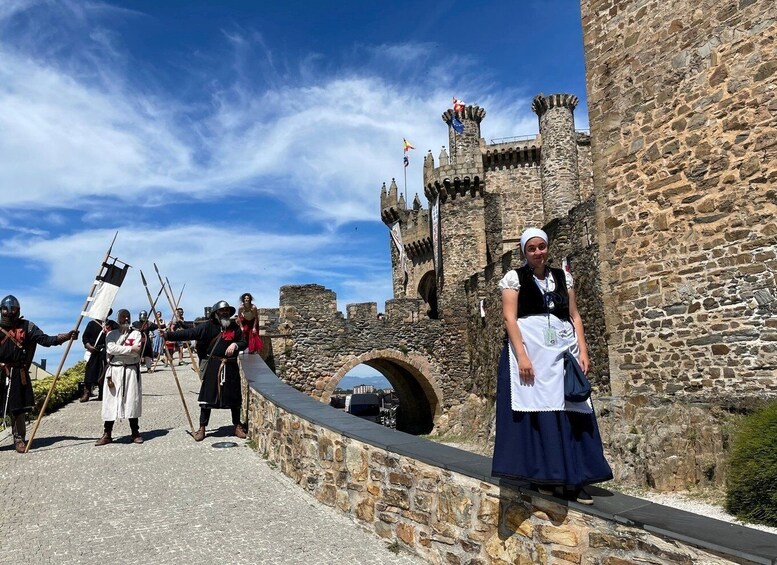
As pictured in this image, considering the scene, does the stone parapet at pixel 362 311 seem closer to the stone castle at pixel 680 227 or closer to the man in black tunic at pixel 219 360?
the stone castle at pixel 680 227

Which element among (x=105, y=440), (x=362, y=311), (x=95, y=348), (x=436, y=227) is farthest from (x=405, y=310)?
(x=105, y=440)

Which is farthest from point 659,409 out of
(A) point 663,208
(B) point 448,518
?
(B) point 448,518

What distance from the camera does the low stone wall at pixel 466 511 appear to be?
8.45ft

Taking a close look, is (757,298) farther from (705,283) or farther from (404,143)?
(404,143)

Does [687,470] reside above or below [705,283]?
Result: below

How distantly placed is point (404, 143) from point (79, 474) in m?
31.3

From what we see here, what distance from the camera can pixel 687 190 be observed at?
24.0 ft

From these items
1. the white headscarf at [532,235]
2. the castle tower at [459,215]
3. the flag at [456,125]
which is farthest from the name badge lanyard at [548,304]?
the flag at [456,125]

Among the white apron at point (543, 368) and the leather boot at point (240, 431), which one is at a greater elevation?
the white apron at point (543, 368)

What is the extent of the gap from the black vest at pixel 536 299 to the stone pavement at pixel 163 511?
5.80ft

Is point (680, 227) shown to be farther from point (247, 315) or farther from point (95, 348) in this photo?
point (95, 348)

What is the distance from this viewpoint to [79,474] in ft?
20.3

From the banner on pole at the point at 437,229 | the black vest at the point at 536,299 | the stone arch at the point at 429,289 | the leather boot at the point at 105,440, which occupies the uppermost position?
the banner on pole at the point at 437,229

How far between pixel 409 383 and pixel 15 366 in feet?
57.8
